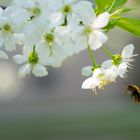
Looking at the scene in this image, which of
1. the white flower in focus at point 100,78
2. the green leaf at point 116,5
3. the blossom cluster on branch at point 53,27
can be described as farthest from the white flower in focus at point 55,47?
the green leaf at point 116,5

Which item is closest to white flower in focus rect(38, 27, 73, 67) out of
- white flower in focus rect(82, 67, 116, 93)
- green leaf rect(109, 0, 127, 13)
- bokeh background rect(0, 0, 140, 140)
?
white flower in focus rect(82, 67, 116, 93)

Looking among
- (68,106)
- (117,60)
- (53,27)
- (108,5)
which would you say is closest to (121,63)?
(117,60)

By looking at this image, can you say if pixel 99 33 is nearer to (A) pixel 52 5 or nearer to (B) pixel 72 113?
(A) pixel 52 5

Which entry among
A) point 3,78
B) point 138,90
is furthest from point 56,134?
point 138,90

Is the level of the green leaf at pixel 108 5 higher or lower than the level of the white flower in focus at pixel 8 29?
higher

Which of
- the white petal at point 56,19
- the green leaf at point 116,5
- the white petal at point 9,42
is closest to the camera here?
the white petal at point 56,19

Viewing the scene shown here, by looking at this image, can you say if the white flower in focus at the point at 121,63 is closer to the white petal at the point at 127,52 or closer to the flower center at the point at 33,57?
the white petal at the point at 127,52

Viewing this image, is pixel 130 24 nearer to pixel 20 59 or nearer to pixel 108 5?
pixel 108 5
